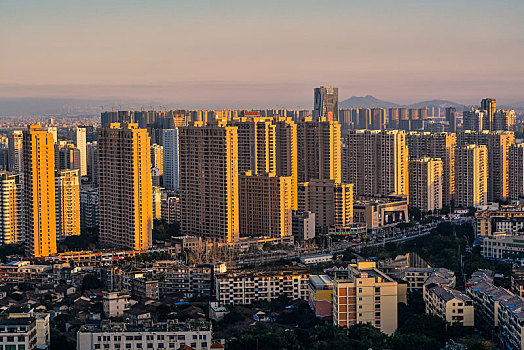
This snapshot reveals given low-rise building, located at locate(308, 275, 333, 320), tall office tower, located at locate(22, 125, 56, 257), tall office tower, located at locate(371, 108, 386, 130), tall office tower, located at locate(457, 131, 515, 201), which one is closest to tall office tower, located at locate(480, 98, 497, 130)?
tall office tower, located at locate(457, 131, 515, 201)

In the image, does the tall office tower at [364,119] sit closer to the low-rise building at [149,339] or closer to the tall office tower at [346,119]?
the tall office tower at [346,119]

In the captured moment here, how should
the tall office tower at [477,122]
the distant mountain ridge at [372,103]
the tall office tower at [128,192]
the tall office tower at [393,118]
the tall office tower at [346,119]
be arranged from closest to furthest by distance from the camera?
the tall office tower at [128,192] < the tall office tower at [477,122] < the tall office tower at [346,119] < the tall office tower at [393,118] < the distant mountain ridge at [372,103]

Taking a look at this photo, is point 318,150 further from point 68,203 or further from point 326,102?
point 326,102

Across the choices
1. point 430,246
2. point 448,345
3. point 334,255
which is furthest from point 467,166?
point 448,345

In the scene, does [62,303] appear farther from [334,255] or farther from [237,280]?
[334,255]

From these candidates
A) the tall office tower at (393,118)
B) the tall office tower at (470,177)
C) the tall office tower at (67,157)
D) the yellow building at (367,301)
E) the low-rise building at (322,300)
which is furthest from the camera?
the tall office tower at (393,118)

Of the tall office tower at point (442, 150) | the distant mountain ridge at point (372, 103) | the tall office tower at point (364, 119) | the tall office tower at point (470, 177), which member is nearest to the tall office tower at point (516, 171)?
the tall office tower at point (470, 177)
